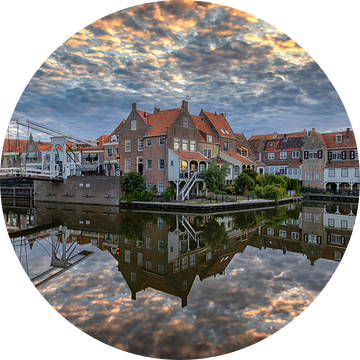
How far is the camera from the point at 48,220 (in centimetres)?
2350

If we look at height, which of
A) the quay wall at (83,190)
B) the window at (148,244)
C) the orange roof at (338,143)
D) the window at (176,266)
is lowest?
the window at (176,266)

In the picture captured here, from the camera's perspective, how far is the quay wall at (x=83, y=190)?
33188 millimetres

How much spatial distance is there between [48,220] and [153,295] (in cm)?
1809

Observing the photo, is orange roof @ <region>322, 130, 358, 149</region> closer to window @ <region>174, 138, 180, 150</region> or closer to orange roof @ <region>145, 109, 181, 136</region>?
window @ <region>174, 138, 180, 150</region>

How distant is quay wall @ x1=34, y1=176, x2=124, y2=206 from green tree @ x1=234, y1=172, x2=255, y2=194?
14238 millimetres

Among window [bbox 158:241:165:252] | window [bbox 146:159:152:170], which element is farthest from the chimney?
window [bbox 158:241:165:252]

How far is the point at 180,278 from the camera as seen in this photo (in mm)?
9969

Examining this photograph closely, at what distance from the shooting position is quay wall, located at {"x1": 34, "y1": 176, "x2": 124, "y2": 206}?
33188mm

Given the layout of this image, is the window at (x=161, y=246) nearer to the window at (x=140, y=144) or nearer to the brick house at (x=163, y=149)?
the brick house at (x=163, y=149)

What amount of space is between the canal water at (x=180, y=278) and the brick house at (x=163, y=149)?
12.9 meters

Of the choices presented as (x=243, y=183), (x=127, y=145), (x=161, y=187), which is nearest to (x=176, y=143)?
(x=161, y=187)

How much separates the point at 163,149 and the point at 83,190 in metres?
11.4

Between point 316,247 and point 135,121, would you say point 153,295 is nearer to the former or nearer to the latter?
point 316,247

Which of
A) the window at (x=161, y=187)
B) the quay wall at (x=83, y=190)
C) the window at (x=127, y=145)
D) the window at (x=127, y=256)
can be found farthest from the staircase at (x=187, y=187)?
the window at (x=127, y=256)
